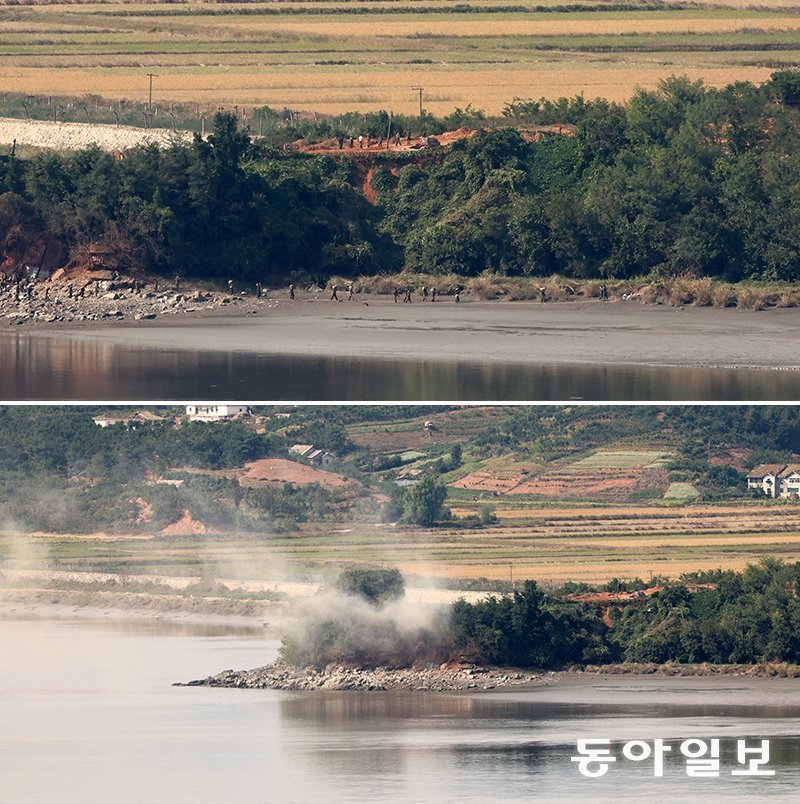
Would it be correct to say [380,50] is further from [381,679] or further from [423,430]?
[381,679]

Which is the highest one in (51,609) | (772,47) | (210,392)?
(772,47)

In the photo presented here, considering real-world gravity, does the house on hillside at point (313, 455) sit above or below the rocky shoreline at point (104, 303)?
below

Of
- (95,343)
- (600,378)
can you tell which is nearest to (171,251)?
(95,343)

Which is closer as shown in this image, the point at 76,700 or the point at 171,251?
the point at 76,700

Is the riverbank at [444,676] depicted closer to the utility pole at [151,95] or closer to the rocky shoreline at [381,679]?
the rocky shoreline at [381,679]

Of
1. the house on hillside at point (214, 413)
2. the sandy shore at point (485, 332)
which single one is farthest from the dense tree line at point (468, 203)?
the house on hillside at point (214, 413)

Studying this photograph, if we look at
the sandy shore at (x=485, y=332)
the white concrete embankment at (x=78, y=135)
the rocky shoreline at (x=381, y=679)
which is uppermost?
the white concrete embankment at (x=78, y=135)

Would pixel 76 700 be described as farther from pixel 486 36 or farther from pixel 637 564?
pixel 486 36

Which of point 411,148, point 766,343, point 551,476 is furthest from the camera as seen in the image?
point 551,476
